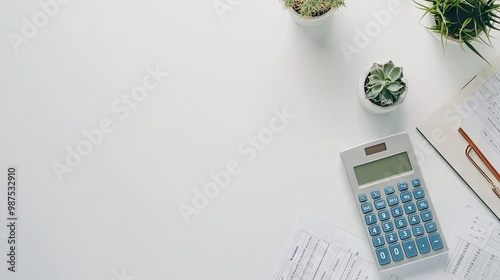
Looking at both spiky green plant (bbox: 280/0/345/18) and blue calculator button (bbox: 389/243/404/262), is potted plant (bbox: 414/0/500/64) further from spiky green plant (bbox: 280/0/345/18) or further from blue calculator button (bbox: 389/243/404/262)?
blue calculator button (bbox: 389/243/404/262)

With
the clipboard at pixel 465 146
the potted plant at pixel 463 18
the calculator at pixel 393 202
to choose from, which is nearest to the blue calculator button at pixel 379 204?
the calculator at pixel 393 202

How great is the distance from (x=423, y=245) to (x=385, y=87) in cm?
27

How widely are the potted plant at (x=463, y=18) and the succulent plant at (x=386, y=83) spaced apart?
9 centimetres

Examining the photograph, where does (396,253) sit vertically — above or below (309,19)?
below

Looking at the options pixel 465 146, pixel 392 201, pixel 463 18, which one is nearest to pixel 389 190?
pixel 392 201

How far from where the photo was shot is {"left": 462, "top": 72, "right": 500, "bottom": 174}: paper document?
928 millimetres

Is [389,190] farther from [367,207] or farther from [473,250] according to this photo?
[473,250]

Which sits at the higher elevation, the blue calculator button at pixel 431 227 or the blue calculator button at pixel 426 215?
the blue calculator button at pixel 426 215

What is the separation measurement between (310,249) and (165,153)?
299 mm

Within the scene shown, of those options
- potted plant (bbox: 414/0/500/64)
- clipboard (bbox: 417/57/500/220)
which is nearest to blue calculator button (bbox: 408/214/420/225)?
clipboard (bbox: 417/57/500/220)

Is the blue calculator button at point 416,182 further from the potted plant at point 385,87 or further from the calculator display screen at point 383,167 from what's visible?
the potted plant at point 385,87

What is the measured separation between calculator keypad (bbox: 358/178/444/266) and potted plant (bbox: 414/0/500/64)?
246 mm

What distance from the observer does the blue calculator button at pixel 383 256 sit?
905mm

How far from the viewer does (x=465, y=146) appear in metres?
0.93
